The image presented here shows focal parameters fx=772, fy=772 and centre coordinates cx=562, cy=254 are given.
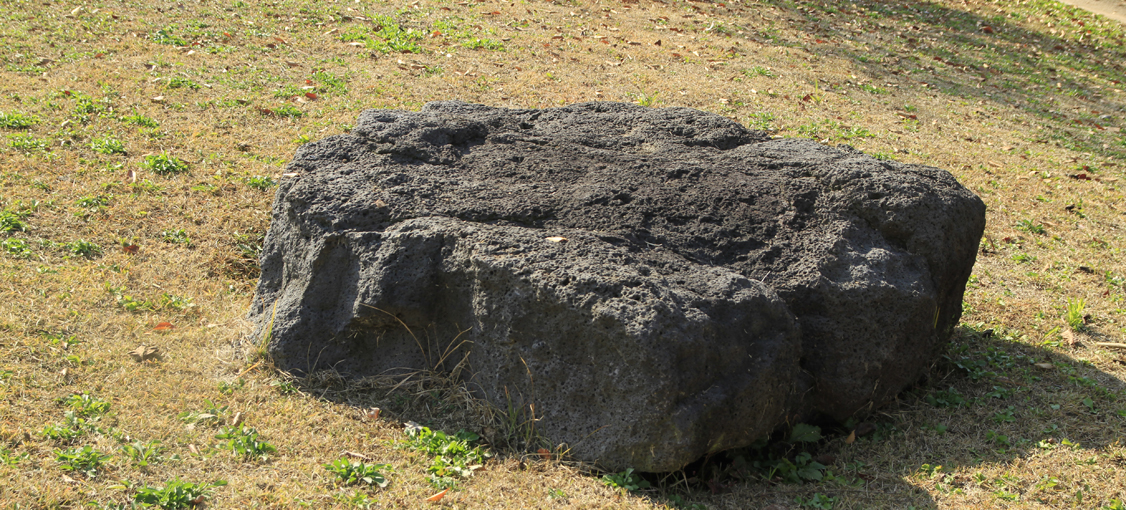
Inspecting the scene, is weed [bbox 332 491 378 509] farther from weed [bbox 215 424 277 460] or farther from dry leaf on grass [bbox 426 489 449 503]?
weed [bbox 215 424 277 460]

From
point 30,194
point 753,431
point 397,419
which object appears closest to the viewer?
point 753,431

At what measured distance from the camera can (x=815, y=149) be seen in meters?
4.30

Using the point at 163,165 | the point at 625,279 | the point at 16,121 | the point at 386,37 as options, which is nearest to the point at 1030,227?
the point at 625,279

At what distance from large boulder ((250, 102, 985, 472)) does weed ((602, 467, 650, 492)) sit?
56mm

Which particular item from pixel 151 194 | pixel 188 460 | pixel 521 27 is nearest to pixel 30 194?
pixel 151 194

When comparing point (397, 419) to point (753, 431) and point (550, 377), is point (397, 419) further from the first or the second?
point (753, 431)

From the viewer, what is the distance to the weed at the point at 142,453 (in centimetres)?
290

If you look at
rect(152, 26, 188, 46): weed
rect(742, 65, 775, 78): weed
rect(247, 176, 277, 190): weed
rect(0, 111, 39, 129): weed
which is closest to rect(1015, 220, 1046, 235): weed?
rect(742, 65, 775, 78): weed

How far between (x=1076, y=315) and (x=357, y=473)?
4.20 meters

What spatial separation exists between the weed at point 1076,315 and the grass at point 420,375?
0.02m

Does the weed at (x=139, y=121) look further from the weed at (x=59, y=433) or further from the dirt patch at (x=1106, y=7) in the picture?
the dirt patch at (x=1106, y=7)

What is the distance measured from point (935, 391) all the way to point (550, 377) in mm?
2028

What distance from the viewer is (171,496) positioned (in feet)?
8.87

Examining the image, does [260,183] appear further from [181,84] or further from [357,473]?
[357,473]
